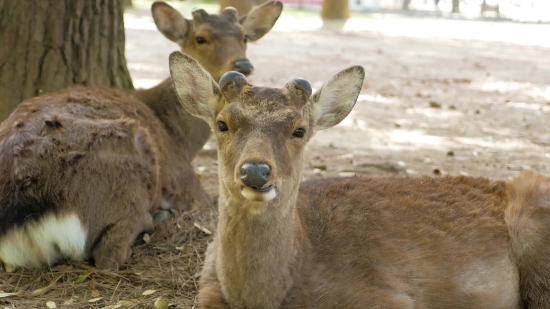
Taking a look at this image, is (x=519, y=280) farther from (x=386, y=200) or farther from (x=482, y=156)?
(x=482, y=156)

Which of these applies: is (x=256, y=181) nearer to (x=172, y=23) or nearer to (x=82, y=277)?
(x=82, y=277)

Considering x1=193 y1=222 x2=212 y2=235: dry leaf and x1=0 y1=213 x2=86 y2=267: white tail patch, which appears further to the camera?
x1=193 y1=222 x2=212 y2=235: dry leaf

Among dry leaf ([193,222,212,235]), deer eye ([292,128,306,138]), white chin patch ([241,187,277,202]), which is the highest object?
deer eye ([292,128,306,138])

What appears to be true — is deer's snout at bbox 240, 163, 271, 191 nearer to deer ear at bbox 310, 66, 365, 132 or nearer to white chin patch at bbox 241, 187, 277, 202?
white chin patch at bbox 241, 187, 277, 202

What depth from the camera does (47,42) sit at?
7176 mm

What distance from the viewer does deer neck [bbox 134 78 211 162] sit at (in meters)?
7.41

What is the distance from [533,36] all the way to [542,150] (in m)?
18.6

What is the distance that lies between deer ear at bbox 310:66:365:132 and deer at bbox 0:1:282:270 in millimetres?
1811

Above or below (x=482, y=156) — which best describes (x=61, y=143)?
above

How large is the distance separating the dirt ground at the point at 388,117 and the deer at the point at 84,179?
0.71 ft

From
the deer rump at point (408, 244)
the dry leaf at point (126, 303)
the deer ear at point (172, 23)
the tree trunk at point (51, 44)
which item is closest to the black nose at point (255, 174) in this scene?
the deer rump at point (408, 244)

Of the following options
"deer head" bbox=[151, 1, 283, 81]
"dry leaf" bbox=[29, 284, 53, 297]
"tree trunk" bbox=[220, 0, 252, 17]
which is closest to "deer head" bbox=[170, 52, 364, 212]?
"dry leaf" bbox=[29, 284, 53, 297]

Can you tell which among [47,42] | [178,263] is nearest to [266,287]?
[178,263]

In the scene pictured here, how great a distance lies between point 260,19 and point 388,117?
13.0ft
